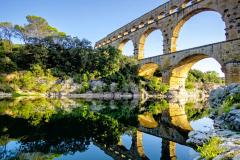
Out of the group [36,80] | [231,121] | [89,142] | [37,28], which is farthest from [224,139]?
[37,28]

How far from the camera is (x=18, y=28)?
1417 inches

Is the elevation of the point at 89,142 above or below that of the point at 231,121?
below

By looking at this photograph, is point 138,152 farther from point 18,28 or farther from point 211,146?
point 18,28

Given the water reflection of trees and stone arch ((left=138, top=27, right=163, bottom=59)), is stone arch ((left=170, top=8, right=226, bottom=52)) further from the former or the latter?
the water reflection of trees

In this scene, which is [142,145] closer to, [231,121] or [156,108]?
[231,121]

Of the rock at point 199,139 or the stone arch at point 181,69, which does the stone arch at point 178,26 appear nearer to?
the stone arch at point 181,69

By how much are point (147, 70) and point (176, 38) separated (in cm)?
719

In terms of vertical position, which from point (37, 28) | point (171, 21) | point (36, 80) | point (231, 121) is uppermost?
point (37, 28)

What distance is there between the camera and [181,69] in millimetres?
28047

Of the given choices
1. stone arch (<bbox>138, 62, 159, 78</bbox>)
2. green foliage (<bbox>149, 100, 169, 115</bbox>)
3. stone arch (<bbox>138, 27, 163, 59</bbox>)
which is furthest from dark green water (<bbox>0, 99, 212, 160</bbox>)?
stone arch (<bbox>138, 27, 163, 59</bbox>)

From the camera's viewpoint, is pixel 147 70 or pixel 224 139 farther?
pixel 147 70

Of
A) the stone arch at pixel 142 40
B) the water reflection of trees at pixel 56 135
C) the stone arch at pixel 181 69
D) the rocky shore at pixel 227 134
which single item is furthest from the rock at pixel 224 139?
the stone arch at pixel 142 40

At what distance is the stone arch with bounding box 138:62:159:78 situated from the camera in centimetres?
3314

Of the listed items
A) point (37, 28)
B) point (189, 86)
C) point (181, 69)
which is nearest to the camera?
point (181, 69)
